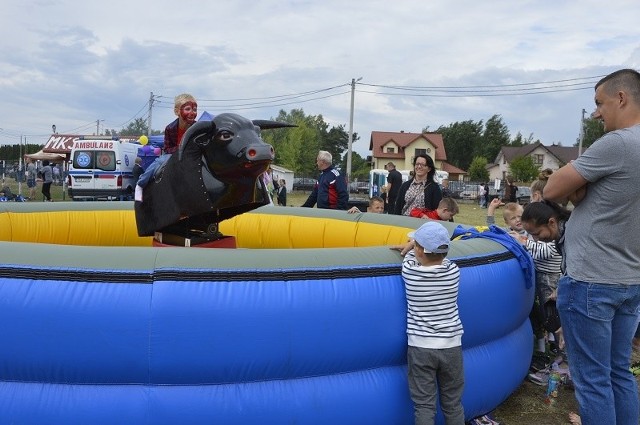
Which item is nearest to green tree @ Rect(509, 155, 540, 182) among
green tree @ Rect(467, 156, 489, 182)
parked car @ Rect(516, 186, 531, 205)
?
green tree @ Rect(467, 156, 489, 182)

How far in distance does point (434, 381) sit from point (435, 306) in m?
0.37

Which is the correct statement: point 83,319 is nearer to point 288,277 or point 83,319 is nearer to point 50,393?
point 50,393

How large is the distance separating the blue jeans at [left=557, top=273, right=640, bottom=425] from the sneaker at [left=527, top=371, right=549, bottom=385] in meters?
1.32

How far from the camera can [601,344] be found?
2.35 meters

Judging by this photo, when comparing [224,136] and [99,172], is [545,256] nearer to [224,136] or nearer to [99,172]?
[224,136]

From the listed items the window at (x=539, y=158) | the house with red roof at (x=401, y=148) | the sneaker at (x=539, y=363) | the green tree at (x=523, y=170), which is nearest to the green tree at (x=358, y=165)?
the house with red roof at (x=401, y=148)

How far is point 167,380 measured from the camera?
8.21 ft

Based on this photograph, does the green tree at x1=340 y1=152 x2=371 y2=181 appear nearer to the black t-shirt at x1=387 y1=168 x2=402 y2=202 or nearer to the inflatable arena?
the black t-shirt at x1=387 y1=168 x2=402 y2=202

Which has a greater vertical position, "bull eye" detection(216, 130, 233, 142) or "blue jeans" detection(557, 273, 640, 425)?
"bull eye" detection(216, 130, 233, 142)

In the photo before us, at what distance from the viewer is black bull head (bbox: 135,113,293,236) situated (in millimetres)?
3340

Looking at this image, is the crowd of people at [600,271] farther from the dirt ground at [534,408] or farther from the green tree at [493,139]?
the green tree at [493,139]

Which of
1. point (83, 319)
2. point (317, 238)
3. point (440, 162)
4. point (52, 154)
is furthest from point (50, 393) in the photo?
point (440, 162)

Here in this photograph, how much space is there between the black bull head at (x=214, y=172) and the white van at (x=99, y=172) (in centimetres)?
1375

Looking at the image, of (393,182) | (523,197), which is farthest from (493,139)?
(393,182)
